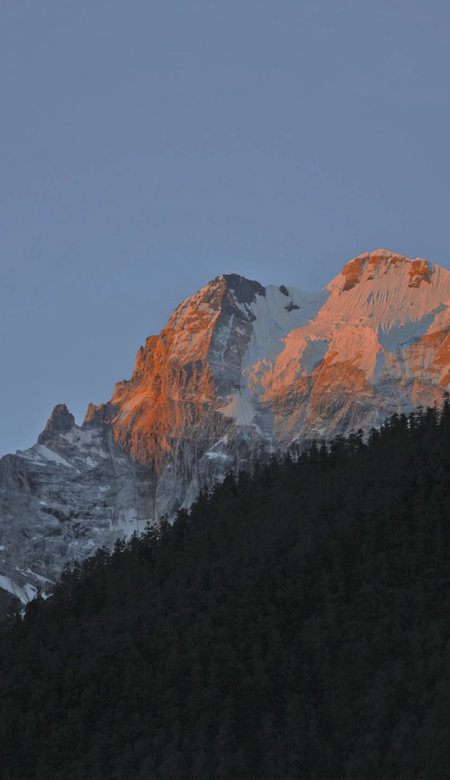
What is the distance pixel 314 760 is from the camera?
109000 mm

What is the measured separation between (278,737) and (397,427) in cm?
4881

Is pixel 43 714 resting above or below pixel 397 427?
below

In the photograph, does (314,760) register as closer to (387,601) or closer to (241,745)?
(241,745)

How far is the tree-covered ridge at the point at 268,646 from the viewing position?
111000 millimetres

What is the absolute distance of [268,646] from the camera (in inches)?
4862

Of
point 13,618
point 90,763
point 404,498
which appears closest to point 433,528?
point 404,498

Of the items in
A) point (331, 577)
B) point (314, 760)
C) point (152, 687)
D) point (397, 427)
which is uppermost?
point (397, 427)

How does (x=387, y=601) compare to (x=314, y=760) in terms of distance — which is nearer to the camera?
(x=314, y=760)

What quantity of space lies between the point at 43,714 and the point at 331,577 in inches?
944

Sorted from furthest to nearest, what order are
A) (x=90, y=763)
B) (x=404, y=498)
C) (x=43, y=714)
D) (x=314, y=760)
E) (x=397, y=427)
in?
(x=397, y=427), (x=404, y=498), (x=43, y=714), (x=90, y=763), (x=314, y=760)

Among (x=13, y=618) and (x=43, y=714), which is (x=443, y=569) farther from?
(x=13, y=618)

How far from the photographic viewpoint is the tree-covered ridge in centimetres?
11100

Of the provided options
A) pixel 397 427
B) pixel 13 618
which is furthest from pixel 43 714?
pixel 397 427

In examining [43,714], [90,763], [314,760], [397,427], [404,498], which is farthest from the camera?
[397,427]
